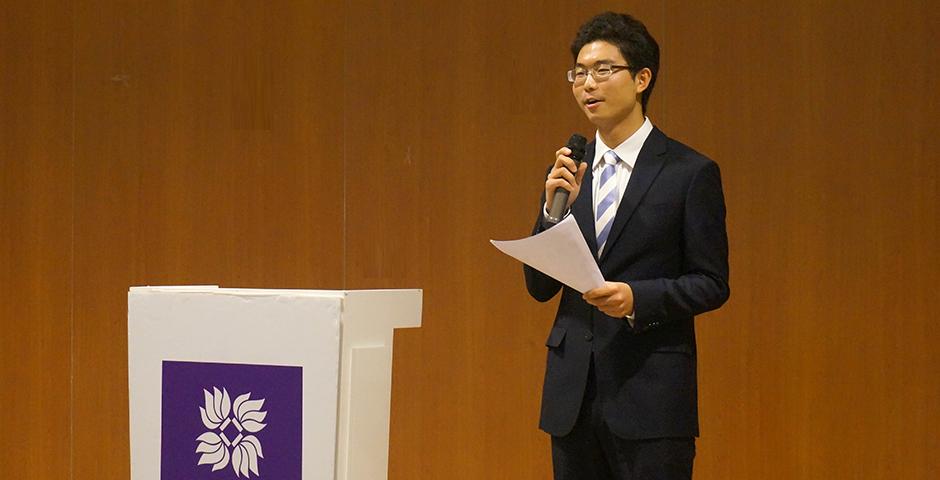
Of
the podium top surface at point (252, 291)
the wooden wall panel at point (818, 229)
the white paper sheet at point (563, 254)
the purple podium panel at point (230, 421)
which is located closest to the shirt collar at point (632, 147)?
the white paper sheet at point (563, 254)

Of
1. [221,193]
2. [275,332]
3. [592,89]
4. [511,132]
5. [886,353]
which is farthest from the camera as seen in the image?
[221,193]

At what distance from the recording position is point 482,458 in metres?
4.05

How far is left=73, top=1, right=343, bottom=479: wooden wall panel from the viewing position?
418cm

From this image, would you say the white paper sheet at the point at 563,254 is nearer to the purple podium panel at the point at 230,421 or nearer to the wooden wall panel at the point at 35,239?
the purple podium panel at the point at 230,421

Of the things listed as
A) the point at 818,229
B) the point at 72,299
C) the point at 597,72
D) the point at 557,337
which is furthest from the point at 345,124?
the point at 557,337

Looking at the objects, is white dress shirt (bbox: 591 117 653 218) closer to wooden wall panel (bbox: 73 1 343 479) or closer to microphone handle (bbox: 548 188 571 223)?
microphone handle (bbox: 548 188 571 223)

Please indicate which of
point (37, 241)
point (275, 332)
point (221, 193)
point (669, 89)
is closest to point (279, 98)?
point (221, 193)

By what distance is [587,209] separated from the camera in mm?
2199

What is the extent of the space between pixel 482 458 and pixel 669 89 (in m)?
1.53

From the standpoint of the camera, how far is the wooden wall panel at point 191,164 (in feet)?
13.7

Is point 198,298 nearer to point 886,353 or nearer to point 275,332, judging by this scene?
point 275,332

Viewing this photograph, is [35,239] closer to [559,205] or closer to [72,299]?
[72,299]

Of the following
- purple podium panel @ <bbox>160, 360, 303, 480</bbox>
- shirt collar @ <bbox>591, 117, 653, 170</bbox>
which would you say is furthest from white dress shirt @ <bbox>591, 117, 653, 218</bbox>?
purple podium panel @ <bbox>160, 360, 303, 480</bbox>

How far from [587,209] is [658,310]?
29 centimetres
